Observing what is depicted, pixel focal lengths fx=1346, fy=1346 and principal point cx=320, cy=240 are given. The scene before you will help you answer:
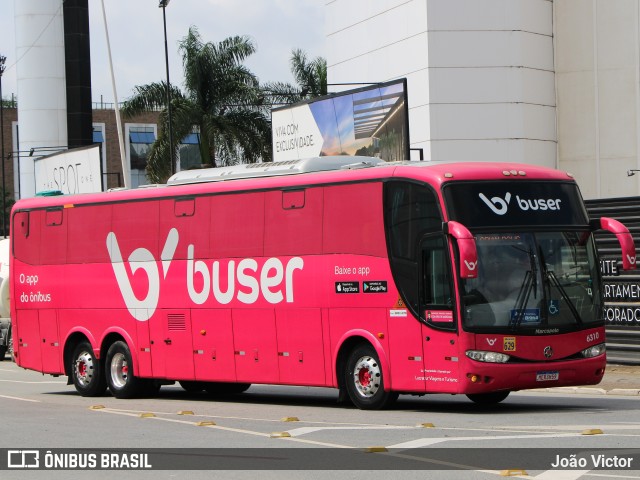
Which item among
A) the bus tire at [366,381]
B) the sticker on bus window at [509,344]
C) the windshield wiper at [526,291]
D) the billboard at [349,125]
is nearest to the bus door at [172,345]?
the bus tire at [366,381]

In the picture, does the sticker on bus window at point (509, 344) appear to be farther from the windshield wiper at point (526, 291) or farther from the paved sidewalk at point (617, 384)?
the paved sidewalk at point (617, 384)

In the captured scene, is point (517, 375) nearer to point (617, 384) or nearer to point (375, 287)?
point (375, 287)

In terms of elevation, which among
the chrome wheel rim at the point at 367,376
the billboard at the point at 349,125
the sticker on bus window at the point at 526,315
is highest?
the billboard at the point at 349,125

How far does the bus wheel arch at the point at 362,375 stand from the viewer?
1859 centimetres

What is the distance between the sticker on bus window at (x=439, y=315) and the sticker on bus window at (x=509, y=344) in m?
0.75

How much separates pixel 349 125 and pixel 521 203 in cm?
1956

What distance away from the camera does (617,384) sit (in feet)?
74.8

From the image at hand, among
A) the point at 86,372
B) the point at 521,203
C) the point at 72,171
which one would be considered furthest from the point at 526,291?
the point at 72,171

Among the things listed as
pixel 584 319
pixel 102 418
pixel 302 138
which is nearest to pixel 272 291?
pixel 102 418

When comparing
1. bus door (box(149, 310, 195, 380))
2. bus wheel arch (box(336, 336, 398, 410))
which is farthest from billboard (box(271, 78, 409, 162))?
bus wheel arch (box(336, 336, 398, 410))

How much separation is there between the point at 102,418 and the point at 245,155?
1790 inches

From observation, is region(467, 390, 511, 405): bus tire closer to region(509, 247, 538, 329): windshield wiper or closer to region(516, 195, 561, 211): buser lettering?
region(509, 247, 538, 329): windshield wiper

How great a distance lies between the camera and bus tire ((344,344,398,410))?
61.1ft

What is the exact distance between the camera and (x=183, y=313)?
22188mm
